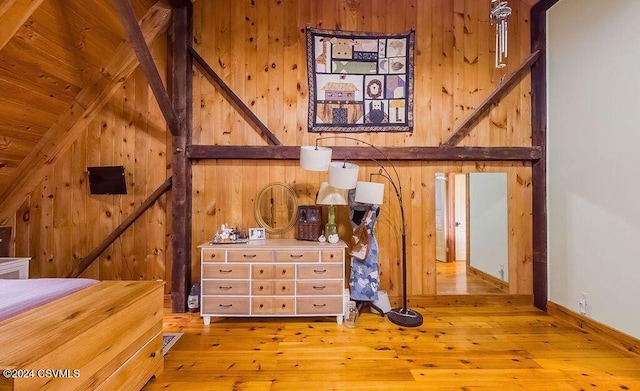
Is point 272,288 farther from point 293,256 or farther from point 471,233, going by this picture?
point 471,233

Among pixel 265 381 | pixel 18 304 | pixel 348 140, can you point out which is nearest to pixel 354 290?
pixel 265 381

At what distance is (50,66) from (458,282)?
4534 millimetres

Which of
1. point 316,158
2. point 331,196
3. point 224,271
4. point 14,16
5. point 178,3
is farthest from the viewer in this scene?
point 178,3

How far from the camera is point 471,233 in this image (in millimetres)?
3529

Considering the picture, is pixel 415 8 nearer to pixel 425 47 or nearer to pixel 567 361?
pixel 425 47

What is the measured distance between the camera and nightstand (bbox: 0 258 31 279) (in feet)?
9.12

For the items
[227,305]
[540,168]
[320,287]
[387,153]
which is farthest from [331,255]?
[540,168]

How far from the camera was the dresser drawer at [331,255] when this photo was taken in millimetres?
2844

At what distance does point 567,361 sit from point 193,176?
3697 millimetres

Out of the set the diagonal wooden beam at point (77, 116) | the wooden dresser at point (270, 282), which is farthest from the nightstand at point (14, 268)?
the wooden dresser at point (270, 282)

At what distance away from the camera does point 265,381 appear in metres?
2.02

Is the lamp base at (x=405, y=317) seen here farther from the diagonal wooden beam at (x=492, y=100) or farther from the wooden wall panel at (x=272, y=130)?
the diagonal wooden beam at (x=492, y=100)

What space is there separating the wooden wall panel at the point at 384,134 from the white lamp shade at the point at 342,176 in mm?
621

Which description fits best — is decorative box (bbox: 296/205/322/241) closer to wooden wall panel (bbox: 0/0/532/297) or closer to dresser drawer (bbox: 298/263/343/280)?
wooden wall panel (bbox: 0/0/532/297)
